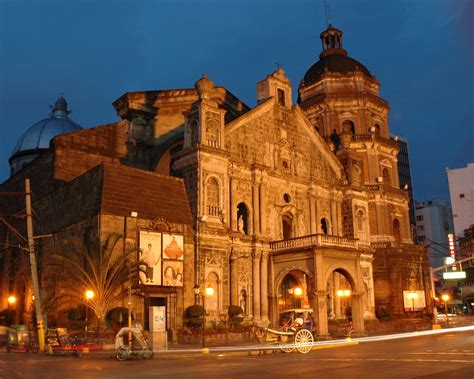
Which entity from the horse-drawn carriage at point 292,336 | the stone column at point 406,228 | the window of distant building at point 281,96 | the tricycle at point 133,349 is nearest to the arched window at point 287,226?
the window of distant building at point 281,96

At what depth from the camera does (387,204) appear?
50438 mm

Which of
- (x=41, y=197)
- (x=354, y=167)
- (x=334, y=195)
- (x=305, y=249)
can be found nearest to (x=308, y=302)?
(x=305, y=249)

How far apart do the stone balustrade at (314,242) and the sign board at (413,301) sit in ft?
Result: 46.9

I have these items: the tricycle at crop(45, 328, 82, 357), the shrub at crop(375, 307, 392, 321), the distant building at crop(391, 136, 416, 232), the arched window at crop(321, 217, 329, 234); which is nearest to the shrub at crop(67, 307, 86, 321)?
the tricycle at crop(45, 328, 82, 357)

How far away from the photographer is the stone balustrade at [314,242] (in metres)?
34.2

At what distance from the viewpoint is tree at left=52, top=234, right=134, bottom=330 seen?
27.5 metres

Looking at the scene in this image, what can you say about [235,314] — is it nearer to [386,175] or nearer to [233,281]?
[233,281]

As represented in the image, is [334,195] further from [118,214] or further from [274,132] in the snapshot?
[118,214]

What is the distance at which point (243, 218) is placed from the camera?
1537 inches

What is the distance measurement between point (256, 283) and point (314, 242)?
519 centimetres

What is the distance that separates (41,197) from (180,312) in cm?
1392

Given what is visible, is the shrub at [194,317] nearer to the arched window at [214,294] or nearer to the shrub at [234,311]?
the arched window at [214,294]

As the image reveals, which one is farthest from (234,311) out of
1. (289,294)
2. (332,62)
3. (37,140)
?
(37,140)

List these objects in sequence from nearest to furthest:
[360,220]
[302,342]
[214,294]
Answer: [302,342], [214,294], [360,220]
